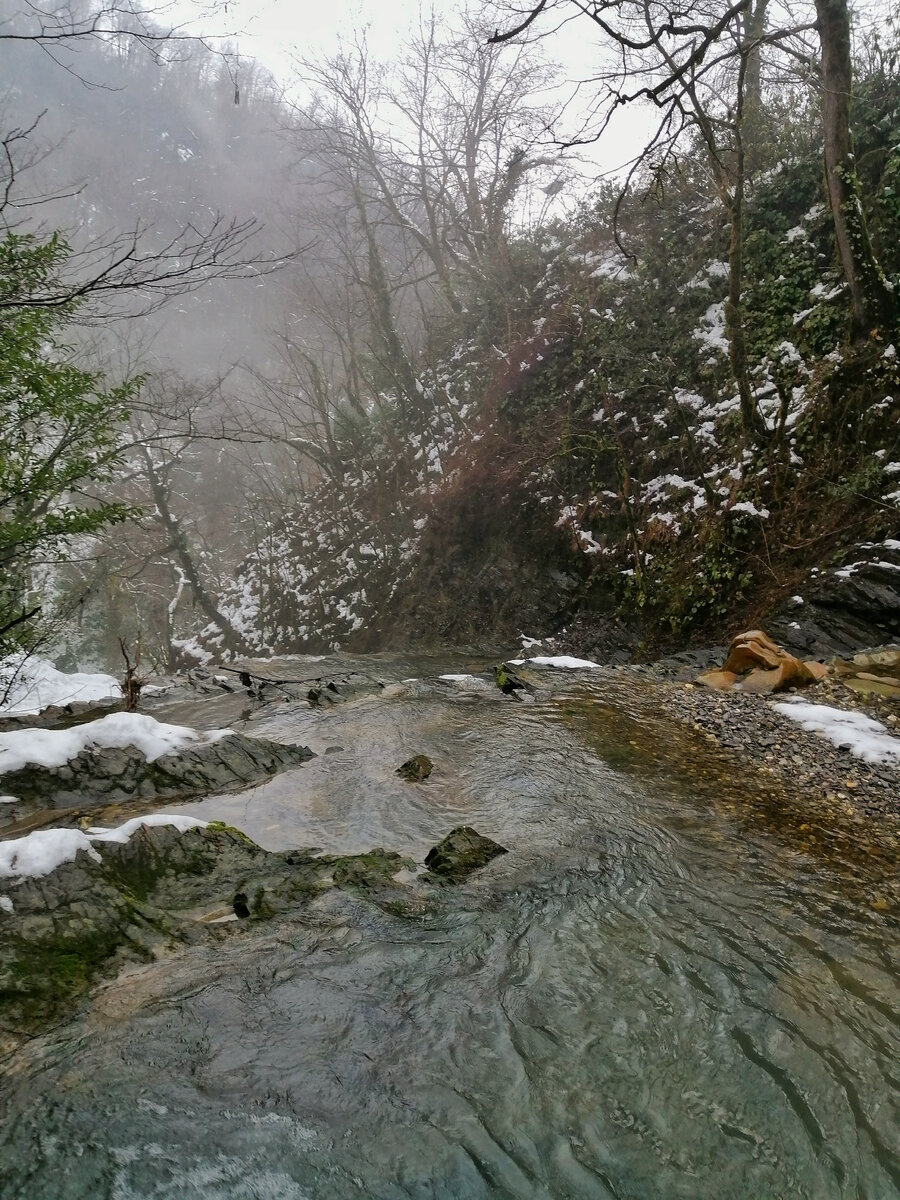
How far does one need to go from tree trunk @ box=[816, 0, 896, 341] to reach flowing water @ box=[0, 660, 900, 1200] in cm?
778

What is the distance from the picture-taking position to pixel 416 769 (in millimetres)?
5957

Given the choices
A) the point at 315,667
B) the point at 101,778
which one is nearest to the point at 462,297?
the point at 315,667

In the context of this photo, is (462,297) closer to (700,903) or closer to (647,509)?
(647,509)

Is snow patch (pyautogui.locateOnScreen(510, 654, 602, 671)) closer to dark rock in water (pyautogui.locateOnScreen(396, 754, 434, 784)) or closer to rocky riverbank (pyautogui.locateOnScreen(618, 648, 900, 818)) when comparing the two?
rocky riverbank (pyautogui.locateOnScreen(618, 648, 900, 818))

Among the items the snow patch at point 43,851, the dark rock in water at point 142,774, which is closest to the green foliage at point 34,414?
the dark rock in water at point 142,774

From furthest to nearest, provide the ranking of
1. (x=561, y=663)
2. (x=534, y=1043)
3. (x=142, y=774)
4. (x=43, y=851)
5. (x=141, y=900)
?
(x=561, y=663) < (x=142, y=774) < (x=141, y=900) < (x=43, y=851) < (x=534, y=1043)

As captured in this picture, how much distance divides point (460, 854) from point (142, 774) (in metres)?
3.13

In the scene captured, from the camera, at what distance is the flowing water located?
2195 millimetres

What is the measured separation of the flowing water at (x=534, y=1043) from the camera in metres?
2.20

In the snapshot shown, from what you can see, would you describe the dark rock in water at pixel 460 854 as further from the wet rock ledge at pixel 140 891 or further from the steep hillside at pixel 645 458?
the steep hillside at pixel 645 458

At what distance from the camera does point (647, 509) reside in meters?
11.1

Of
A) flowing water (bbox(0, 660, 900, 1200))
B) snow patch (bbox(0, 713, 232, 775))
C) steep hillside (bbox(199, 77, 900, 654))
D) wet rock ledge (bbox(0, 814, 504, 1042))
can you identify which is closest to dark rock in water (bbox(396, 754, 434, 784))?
flowing water (bbox(0, 660, 900, 1200))

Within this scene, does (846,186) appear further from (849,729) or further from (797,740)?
(797,740)

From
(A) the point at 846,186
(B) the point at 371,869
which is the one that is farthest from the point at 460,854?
(A) the point at 846,186
